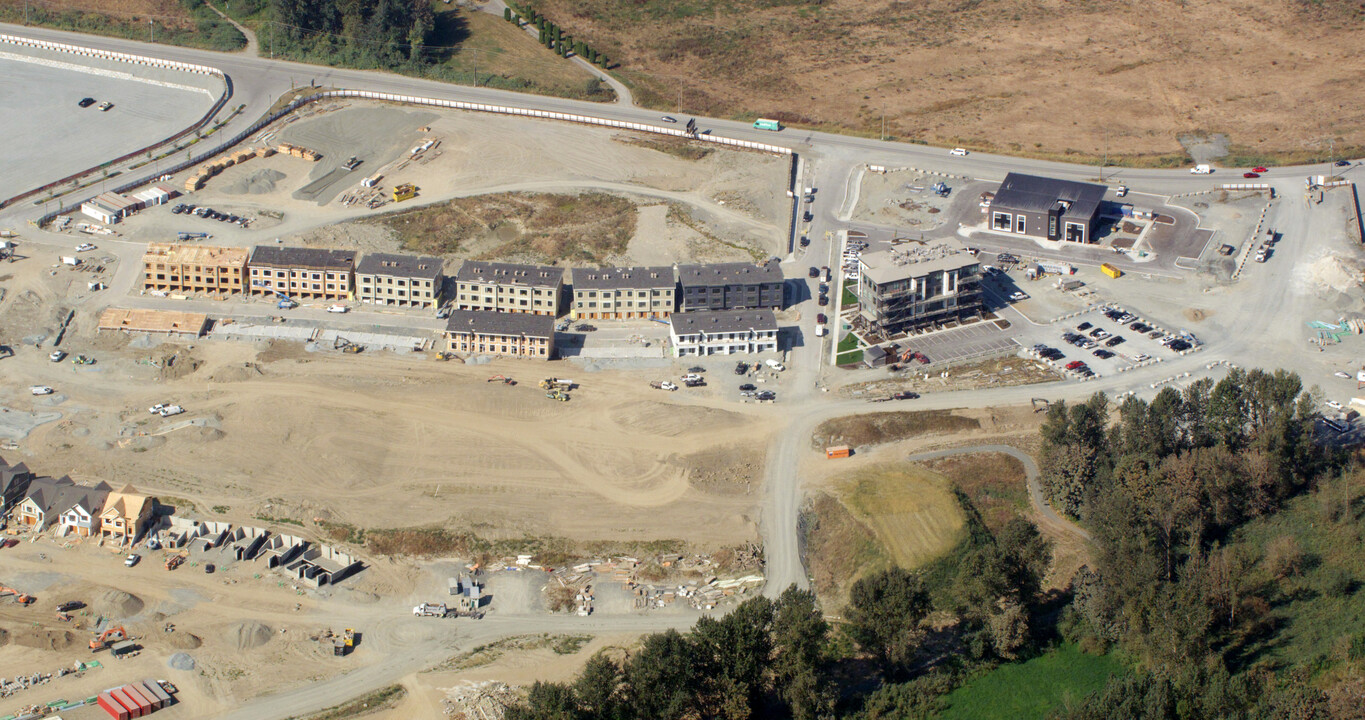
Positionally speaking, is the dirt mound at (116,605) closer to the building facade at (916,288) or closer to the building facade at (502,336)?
the building facade at (502,336)

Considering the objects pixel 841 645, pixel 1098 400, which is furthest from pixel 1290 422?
pixel 841 645

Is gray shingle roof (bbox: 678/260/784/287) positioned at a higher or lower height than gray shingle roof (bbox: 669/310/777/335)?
higher

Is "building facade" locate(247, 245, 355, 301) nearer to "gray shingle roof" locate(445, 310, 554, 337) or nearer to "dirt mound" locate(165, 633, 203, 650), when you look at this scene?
"gray shingle roof" locate(445, 310, 554, 337)

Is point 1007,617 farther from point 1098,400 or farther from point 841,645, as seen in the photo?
point 1098,400

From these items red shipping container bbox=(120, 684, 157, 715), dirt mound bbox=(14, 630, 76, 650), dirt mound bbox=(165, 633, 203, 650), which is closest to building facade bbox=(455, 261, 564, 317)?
dirt mound bbox=(165, 633, 203, 650)

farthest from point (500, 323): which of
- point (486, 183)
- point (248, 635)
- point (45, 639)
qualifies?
point (45, 639)

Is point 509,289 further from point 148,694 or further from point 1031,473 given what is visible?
point 148,694
